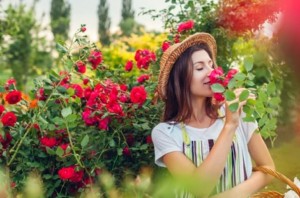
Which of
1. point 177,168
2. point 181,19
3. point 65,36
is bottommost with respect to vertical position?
point 177,168

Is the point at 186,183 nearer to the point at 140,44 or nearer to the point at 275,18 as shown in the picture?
the point at 275,18

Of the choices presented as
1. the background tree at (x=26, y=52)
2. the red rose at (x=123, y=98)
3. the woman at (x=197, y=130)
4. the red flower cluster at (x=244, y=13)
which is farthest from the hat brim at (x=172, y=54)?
the background tree at (x=26, y=52)

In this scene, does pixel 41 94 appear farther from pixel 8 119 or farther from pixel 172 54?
pixel 172 54

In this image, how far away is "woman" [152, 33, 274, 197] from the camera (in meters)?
2.37

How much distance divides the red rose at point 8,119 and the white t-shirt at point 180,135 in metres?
0.92

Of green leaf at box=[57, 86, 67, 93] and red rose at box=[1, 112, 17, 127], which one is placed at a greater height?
green leaf at box=[57, 86, 67, 93]

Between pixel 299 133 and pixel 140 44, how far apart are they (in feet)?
9.75

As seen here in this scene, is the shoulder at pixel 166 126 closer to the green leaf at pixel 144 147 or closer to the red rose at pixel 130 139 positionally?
the green leaf at pixel 144 147

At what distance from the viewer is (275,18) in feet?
16.5

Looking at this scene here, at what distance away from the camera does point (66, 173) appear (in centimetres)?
291

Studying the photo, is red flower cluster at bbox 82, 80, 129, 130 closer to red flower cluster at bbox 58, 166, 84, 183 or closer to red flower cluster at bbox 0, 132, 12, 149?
red flower cluster at bbox 58, 166, 84, 183

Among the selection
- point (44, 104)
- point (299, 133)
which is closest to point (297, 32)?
point (299, 133)

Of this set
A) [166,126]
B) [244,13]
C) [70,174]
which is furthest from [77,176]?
[244,13]

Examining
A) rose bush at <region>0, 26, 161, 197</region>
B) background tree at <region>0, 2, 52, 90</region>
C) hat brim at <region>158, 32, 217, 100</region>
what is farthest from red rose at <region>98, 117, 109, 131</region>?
background tree at <region>0, 2, 52, 90</region>
